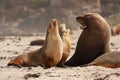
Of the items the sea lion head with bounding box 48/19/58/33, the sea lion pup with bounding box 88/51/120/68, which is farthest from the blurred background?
the sea lion pup with bounding box 88/51/120/68

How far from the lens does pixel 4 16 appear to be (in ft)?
132

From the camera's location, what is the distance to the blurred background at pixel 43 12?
37.2m

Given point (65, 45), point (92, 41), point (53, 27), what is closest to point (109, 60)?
point (92, 41)

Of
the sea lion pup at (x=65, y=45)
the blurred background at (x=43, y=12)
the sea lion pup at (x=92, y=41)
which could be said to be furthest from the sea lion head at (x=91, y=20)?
the blurred background at (x=43, y=12)

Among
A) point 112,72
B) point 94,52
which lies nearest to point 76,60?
point 94,52

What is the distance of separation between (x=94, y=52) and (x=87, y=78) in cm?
172

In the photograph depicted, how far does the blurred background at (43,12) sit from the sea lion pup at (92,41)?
27276 mm

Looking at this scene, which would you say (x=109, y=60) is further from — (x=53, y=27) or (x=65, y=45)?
(x=53, y=27)

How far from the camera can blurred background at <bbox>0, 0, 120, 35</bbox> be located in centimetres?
3719

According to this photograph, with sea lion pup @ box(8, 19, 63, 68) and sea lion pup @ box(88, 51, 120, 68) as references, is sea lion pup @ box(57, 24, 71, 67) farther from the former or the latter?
sea lion pup @ box(88, 51, 120, 68)

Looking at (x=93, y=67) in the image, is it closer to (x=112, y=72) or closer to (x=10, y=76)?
(x=112, y=72)

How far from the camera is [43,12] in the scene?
38.8m

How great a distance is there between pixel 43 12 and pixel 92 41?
103ft

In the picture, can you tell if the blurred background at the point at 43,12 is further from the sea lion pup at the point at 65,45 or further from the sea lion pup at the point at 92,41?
the sea lion pup at the point at 92,41
